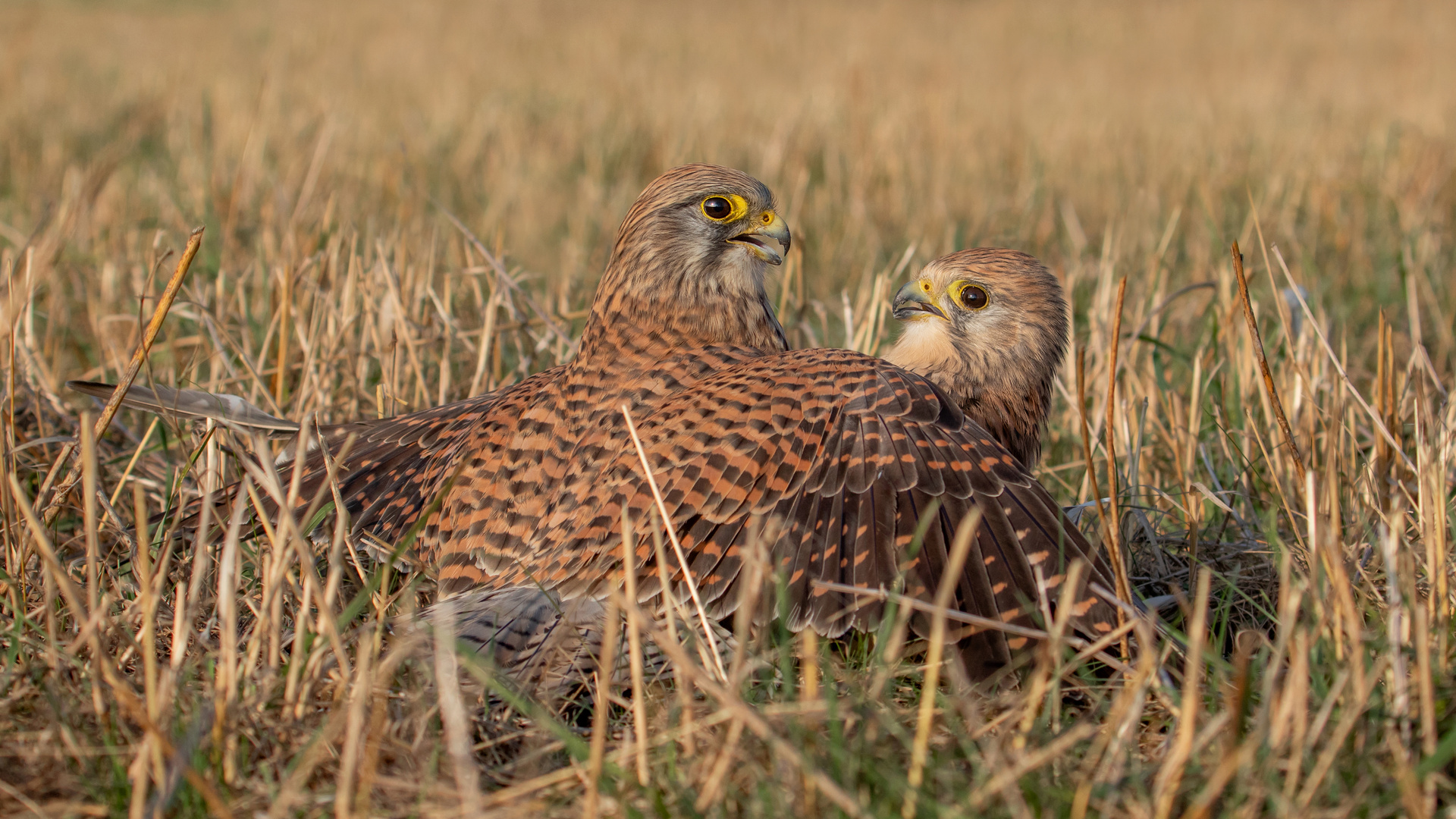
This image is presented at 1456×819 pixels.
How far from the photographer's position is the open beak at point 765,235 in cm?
339

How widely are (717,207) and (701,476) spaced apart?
96 centimetres

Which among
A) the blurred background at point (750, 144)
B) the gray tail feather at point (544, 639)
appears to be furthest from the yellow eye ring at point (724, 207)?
the blurred background at point (750, 144)

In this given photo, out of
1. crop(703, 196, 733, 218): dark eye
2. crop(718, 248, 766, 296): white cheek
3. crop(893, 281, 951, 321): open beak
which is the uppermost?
crop(703, 196, 733, 218): dark eye

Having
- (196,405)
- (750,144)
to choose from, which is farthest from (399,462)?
(750,144)

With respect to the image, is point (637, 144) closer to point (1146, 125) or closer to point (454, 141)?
point (454, 141)

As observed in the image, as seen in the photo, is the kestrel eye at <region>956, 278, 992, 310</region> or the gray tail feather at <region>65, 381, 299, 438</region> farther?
the kestrel eye at <region>956, 278, 992, 310</region>

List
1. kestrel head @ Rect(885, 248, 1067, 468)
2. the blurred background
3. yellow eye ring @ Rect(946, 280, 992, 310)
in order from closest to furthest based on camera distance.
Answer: kestrel head @ Rect(885, 248, 1067, 468), yellow eye ring @ Rect(946, 280, 992, 310), the blurred background

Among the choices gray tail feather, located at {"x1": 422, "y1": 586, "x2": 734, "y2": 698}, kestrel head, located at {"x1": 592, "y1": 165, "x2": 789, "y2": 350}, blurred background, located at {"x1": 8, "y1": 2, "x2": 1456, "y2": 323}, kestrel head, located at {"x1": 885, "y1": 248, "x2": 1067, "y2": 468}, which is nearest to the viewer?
gray tail feather, located at {"x1": 422, "y1": 586, "x2": 734, "y2": 698}

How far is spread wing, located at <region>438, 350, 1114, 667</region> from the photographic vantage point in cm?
250

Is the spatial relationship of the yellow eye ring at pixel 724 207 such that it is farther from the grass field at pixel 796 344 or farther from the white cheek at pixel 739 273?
the grass field at pixel 796 344

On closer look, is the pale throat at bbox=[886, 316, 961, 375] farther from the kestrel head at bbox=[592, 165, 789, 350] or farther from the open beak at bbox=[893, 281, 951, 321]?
the kestrel head at bbox=[592, 165, 789, 350]

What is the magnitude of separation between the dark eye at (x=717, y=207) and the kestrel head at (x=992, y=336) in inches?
26.8

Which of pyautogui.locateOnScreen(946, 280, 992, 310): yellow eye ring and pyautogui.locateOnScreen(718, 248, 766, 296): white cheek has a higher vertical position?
pyautogui.locateOnScreen(718, 248, 766, 296): white cheek

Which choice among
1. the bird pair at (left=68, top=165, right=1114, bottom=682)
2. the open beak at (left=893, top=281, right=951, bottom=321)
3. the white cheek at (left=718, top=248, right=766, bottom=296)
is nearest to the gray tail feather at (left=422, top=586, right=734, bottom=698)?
the bird pair at (left=68, top=165, right=1114, bottom=682)
